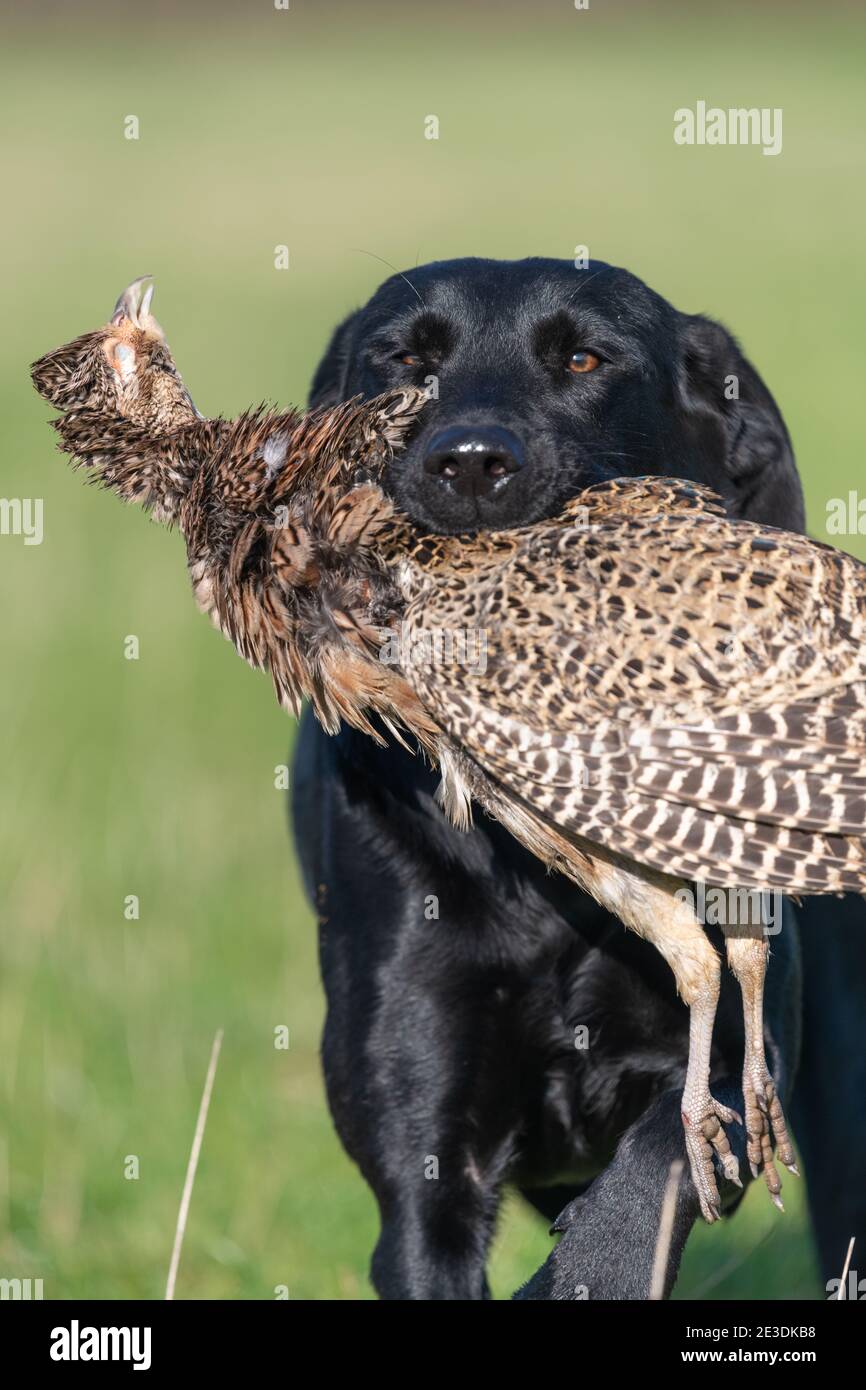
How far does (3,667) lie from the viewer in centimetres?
1178

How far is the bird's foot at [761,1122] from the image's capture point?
3.68m

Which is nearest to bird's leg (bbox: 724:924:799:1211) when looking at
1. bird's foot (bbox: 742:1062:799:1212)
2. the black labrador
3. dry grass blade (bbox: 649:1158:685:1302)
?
bird's foot (bbox: 742:1062:799:1212)

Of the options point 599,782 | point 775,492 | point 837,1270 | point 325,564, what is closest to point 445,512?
point 325,564

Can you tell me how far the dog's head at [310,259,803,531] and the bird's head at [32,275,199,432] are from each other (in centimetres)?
48

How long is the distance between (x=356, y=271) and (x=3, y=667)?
16282mm

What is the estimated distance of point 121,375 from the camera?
153 inches

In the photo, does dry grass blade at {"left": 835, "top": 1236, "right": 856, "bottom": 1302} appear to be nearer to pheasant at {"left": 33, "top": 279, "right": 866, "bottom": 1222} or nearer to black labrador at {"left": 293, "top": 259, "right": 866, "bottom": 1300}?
black labrador at {"left": 293, "top": 259, "right": 866, "bottom": 1300}

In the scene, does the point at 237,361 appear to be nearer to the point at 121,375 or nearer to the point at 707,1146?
the point at 121,375

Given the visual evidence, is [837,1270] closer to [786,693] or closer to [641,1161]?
[641,1161]

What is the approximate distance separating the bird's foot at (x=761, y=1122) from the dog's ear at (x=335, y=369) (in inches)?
80.7

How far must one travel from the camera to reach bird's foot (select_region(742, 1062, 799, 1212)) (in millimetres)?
3678

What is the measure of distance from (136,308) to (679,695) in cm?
138

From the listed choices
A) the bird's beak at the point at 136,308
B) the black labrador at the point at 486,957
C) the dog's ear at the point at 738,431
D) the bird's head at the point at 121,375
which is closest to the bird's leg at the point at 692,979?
the black labrador at the point at 486,957

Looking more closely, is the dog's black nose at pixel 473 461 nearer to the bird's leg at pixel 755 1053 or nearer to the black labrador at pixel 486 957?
the black labrador at pixel 486 957
